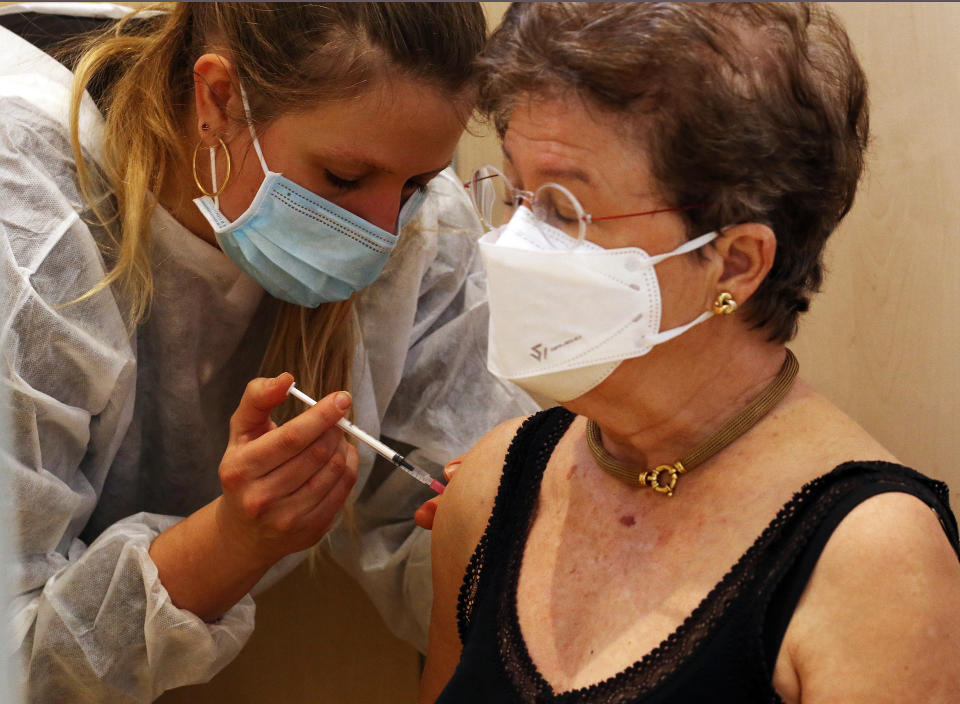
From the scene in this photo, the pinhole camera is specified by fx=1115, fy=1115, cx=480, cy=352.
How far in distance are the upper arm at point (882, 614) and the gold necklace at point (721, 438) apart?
0.58ft

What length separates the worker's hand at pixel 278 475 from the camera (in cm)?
141

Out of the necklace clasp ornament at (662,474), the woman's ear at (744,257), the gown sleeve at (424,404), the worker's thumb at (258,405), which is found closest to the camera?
the woman's ear at (744,257)

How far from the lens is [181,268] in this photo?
1.66 m

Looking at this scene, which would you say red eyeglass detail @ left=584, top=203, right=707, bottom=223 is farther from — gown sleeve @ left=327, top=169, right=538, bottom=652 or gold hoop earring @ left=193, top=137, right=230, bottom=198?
gown sleeve @ left=327, top=169, right=538, bottom=652

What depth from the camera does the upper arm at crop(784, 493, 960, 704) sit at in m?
0.94

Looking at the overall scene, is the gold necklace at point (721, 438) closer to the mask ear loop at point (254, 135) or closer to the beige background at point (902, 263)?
the beige background at point (902, 263)

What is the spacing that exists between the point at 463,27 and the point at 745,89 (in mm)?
538

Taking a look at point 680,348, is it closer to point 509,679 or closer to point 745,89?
point 745,89

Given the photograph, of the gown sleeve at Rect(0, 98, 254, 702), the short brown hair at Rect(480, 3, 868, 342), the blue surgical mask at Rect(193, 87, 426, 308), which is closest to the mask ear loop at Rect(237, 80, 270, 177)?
the blue surgical mask at Rect(193, 87, 426, 308)

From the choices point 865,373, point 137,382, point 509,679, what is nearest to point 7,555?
point 509,679

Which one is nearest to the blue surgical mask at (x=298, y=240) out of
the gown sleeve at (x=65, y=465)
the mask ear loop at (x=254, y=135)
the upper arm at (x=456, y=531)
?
the mask ear loop at (x=254, y=135)

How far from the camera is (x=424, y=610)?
187cm

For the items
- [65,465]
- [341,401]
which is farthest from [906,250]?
[65,465]

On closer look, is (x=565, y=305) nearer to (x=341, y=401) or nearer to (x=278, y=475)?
(x=341, y=401)
